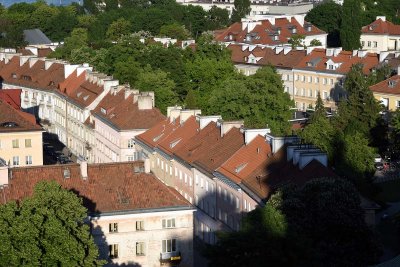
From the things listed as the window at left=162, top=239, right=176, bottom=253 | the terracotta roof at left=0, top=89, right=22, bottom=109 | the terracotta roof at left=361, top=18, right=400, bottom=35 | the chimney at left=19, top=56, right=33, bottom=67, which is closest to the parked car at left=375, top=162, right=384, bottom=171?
the window at left=162, top=239, right=176, bottom=253

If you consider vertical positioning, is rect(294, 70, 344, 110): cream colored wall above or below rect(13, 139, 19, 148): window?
above

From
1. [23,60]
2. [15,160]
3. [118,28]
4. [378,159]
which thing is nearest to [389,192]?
[378,159]

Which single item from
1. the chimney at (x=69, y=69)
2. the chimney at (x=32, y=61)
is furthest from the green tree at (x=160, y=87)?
the chimney at (x=32, y=61)

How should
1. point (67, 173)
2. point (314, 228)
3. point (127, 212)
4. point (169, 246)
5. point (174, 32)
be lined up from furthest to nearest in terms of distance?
1. point (174, 32)
2. point (67, 173)
3. point (169, 246)
4. point (127, 212)
5. point (314, 228)

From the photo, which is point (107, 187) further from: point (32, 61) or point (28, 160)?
point (32, 61)

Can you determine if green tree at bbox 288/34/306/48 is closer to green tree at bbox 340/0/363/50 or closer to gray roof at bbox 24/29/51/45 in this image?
green tree at bbox 340/0/363/50
